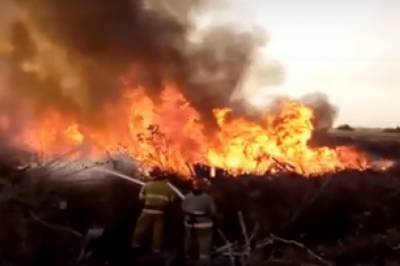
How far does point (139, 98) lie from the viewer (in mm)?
26062

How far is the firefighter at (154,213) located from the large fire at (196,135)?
16.3 feet

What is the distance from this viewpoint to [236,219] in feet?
62.7

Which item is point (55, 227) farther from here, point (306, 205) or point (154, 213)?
point (306, 205)

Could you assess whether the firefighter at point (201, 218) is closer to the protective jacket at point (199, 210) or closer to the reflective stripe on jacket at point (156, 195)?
the protective jacket at point (199, 210)

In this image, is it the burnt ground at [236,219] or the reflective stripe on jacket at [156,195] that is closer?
the burnt ground at [236,219]

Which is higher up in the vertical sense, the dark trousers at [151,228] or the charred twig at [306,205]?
the charred twig at [306,205]

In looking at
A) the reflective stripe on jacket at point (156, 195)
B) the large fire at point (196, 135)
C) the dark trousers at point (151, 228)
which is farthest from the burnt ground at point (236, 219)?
the large fire at point (196, 135)

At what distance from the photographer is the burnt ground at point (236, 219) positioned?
52.4ft

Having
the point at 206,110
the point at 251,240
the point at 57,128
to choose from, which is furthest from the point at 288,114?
the point at 251,240

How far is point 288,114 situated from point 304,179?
5290 mm

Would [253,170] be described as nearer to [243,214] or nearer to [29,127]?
[243,214]

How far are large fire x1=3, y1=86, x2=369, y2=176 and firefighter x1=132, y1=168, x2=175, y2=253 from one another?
4965mm

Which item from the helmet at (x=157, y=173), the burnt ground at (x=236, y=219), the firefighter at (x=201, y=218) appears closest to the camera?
the burnt ground at (x=236, y=219)

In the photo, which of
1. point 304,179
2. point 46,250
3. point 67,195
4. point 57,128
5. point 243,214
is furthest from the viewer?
point 57,128
